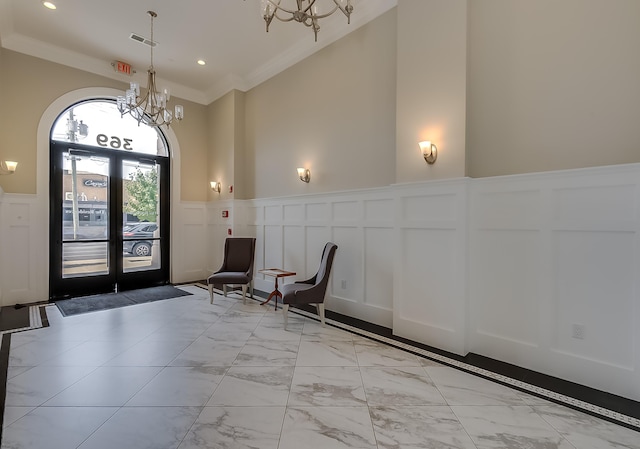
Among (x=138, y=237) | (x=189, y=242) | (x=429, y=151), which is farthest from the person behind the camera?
(x=189, y=242)

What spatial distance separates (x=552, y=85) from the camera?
2.66 metres

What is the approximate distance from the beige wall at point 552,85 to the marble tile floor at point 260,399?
2.00m

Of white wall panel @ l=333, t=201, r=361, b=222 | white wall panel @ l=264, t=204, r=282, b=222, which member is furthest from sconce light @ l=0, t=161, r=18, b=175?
white wall panel @ l=333, t=201, r=361, b=222

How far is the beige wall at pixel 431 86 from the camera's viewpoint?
10.00ft

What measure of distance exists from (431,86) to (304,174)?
2.24 metres

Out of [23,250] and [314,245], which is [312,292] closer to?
[314,245]

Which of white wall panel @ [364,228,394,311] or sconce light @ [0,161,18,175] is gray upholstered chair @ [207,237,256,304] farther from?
sconce light @ [0,161,18,175]

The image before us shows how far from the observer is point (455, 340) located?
120 inches

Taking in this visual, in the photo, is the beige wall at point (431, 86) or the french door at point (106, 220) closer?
the beige wall at point (431, 86)

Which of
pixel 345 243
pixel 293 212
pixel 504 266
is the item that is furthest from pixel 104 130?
pixel 504 266

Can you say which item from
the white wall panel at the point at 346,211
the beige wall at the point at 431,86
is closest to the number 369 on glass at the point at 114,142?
the white wall panel at the point at 346,211

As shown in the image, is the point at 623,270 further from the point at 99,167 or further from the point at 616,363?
the point at 99,167

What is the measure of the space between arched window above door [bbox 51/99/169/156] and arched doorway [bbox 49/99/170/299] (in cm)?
1

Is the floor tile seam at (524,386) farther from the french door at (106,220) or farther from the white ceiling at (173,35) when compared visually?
the french door at (106,220)
